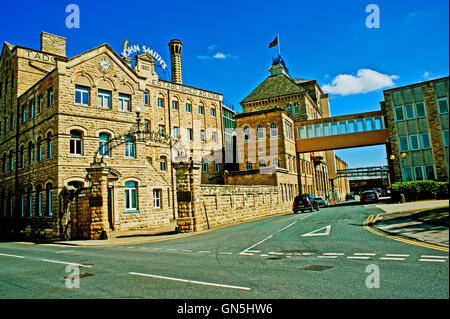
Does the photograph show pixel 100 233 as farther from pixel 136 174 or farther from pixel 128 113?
pixel 128 113

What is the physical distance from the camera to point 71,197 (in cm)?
2153

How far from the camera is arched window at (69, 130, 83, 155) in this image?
76.7 ft

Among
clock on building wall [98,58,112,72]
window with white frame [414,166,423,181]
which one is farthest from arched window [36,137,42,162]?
window with white frame [414,166,423,181]

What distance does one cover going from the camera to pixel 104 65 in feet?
84.6

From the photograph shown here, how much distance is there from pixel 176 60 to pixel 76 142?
82.1 feet

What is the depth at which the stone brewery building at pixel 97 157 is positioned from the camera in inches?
835

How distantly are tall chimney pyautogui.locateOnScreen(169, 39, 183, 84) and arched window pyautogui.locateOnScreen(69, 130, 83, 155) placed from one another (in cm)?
2219

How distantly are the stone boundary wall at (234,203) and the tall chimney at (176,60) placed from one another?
20107 mm

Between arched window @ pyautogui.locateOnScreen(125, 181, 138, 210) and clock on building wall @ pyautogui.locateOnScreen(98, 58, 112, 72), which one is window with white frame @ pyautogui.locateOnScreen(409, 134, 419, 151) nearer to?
arched window @ pyautogui.locateOnScreen(125, 181, 138, 210)
